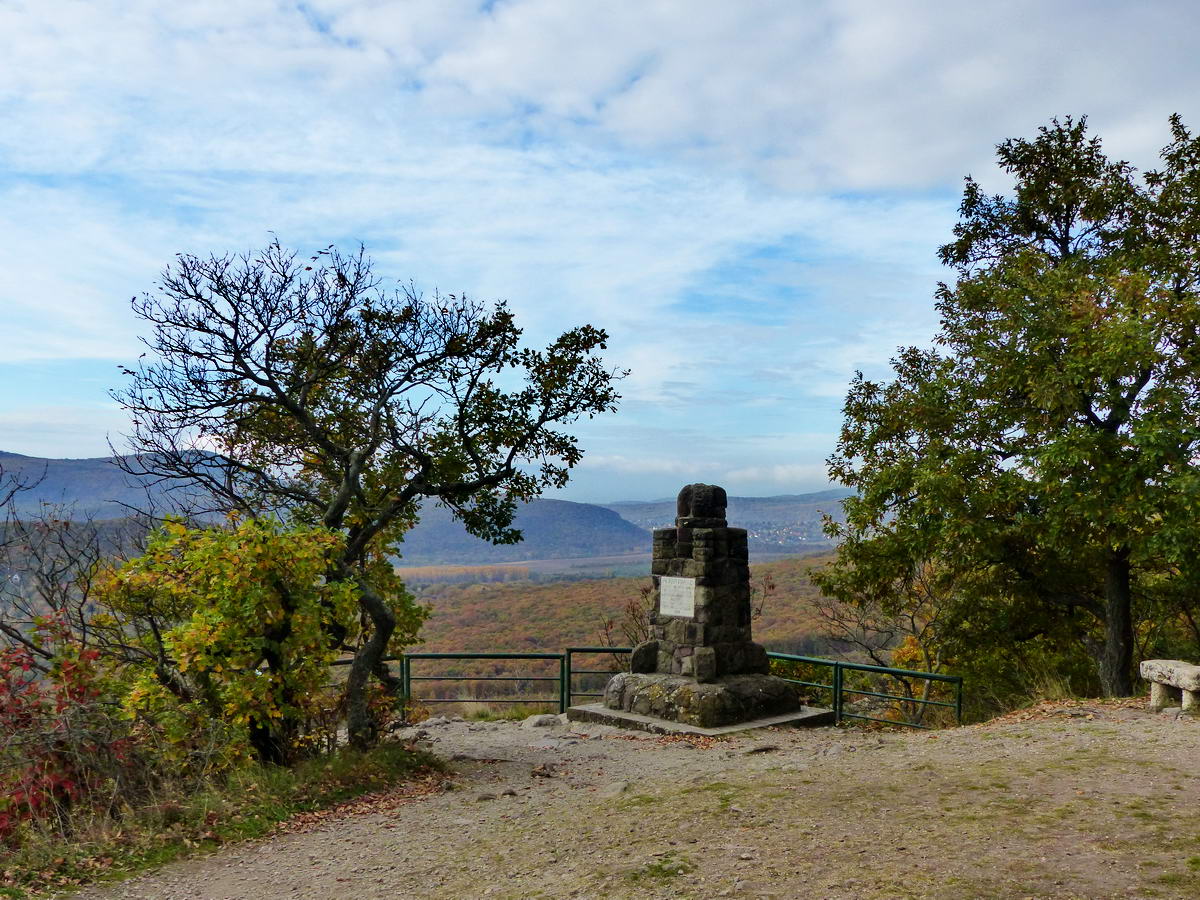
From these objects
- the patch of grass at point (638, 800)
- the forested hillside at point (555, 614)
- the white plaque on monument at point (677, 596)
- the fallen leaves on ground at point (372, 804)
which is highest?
the white plaque on monument at point (677, 596)

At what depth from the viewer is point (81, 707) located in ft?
27.2

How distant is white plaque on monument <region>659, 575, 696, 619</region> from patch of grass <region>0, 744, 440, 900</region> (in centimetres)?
462

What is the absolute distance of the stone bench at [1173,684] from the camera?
406 inches

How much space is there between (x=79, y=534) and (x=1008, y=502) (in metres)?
13.0

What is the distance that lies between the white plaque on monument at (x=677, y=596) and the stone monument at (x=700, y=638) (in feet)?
0.05

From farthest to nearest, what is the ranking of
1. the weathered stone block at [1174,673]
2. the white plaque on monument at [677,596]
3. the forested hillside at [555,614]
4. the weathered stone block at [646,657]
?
the forested hillside at [555,614] < the weathered stone block at [646,657] < the white plaque on monument at [677,596] < the weathered stone block at [1174,673]

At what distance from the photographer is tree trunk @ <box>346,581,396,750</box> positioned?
→ 31.2 feet

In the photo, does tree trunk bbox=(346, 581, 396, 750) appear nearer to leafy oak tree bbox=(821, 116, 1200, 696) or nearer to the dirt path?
the dirt path

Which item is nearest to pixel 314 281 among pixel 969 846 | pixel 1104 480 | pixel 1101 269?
pixel 969 846

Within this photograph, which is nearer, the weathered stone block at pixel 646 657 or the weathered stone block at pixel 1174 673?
the weathered stone block at pixel 1174 673

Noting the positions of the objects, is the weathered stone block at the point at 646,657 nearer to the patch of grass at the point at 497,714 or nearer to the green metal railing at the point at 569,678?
the green metal railing at the point at 569,678

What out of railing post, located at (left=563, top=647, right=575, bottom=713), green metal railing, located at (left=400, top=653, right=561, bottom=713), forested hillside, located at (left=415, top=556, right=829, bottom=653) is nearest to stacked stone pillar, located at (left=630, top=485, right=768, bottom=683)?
railing post, located at (left=563, top=647, right=575, bottom=713)

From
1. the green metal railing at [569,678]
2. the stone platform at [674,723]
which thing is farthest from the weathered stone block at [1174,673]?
the stone platform at [674,723]

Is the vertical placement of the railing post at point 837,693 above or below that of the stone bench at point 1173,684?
below
